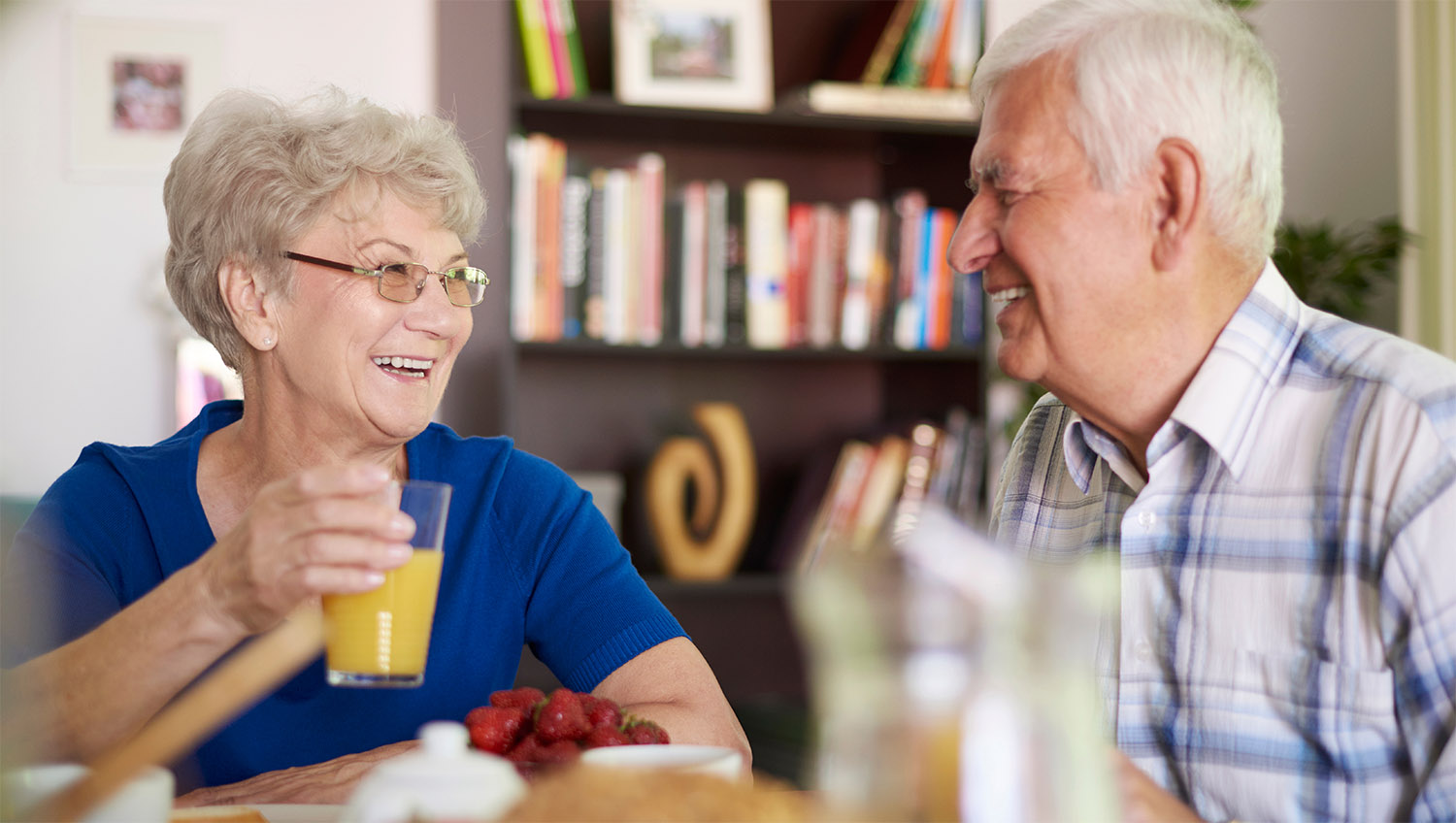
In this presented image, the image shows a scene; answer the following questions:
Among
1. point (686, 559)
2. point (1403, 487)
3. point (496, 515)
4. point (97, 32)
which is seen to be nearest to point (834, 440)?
point (686, 559)

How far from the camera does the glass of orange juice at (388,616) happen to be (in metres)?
1.03

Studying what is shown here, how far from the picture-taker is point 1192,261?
1262 mm

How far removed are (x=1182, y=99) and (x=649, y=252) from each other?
1729 millimetres

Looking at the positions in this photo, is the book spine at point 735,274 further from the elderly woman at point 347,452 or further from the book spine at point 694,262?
the elderly woman at point 347,452

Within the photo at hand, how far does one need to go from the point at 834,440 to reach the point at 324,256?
1860 millimetres

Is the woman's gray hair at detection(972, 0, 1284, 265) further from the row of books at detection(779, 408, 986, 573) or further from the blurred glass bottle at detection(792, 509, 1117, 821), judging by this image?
the row of books at detection(779, 408, 986, 573)

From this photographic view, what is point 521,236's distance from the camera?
9.02 feet

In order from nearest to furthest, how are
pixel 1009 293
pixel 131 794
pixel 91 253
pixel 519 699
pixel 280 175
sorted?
pixel 131 794 < pixel 519 699 < pixel 1009 293 < pixel 280 175 < pixel 91 253

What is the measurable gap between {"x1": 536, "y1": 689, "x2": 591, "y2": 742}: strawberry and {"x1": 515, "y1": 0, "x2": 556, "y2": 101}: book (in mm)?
1995

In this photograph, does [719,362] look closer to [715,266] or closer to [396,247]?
[715,266]

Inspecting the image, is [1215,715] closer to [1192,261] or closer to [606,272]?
[1192,261]

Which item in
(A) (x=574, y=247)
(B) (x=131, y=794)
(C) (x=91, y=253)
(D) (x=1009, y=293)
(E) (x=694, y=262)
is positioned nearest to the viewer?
(B) (x=131, y=794)

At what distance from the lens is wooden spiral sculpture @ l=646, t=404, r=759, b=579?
9.48ft

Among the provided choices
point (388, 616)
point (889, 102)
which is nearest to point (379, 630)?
point (388, 616)
